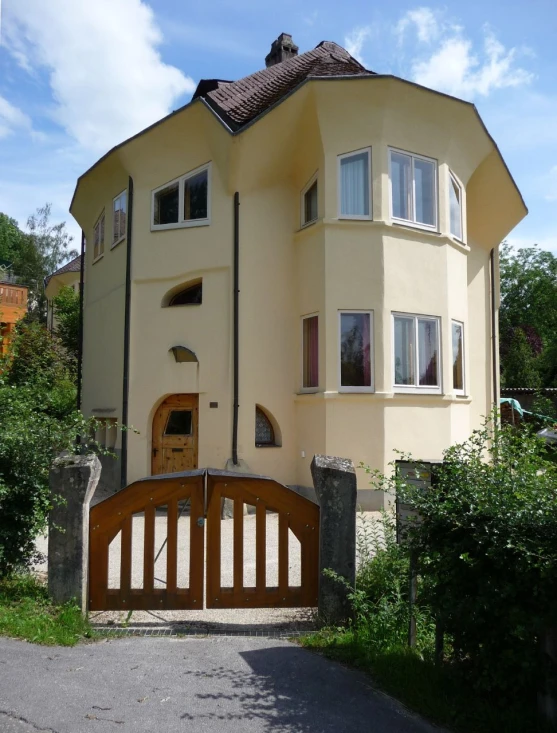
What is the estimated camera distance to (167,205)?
48.8ft

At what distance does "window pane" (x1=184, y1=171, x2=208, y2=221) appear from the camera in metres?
14.3

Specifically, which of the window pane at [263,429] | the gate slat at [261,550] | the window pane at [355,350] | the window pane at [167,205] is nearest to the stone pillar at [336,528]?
the gate slat at [261,550]

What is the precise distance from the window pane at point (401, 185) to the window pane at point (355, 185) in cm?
62

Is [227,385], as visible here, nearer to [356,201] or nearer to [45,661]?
[356,201]

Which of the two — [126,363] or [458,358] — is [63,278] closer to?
[126,363]

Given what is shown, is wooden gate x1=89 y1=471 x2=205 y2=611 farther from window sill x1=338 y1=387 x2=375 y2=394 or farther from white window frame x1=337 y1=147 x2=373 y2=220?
white window frame x1=337 y1=147 x2=373 y2=220

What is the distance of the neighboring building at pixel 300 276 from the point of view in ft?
43.1

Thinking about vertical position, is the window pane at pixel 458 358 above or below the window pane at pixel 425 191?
below

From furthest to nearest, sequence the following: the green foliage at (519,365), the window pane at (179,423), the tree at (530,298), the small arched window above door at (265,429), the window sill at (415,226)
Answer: the tree at (530,298)
the green foliage at (519,365)
the window pane at (179,423)
the small arched window above door at (265,429)
the window sill at (415,226)

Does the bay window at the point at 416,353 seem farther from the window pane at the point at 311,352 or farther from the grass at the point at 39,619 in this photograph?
the grass at the point at 39,619

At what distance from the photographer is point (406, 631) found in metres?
5.41

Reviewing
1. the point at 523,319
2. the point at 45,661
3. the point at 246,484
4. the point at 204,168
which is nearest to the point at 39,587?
the point at 45,661

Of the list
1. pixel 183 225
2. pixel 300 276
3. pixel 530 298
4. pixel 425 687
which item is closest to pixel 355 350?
pixel 300 276

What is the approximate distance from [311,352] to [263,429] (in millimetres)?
1949
